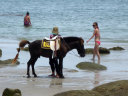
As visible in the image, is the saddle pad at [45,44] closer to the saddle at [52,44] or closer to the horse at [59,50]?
the saddle at [52,44]

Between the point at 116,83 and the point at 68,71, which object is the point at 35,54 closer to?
the point at 68,71

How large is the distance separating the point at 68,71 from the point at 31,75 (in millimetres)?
1420

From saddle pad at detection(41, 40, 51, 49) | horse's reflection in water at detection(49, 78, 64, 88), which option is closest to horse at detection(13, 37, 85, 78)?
saddle pad at detection(41, 40, 51, 49)

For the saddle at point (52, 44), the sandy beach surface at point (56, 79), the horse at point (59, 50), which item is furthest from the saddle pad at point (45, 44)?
the sandy beach surface at point (56, 79)

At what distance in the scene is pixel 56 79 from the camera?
12.8 m

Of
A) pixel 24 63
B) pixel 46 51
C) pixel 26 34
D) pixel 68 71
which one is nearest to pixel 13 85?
pixel 46 51

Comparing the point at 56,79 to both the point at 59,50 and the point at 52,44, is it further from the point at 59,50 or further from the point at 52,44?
the point at 52,44

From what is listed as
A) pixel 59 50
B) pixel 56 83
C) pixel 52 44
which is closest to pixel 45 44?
pixel 52 44

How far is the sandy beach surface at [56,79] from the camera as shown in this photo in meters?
11.1

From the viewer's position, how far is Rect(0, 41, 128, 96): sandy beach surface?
11086 millimetres

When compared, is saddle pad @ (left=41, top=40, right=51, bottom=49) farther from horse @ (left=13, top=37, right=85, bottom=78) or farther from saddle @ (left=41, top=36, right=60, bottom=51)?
horse @ (left=13, top=37, right=85, bottom=78)

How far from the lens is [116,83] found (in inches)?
360

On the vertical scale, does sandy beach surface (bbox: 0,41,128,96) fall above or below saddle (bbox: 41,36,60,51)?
below

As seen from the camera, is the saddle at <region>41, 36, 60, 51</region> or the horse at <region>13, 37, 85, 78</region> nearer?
the saddle at <region>41, 36, 60, 51</region>
